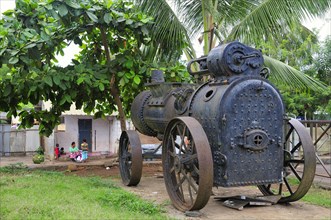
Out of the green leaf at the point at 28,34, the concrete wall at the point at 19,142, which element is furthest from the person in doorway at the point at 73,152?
the green leaf at the point at 28,34

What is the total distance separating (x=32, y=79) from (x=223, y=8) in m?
4.83

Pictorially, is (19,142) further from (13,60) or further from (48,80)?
(13,60)

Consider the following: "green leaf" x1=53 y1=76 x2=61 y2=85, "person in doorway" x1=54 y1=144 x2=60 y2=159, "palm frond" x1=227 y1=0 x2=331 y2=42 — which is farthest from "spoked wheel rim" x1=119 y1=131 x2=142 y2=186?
"person in doorway" x1=54 y1=144 x2=60 y2=159

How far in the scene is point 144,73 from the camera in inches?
371

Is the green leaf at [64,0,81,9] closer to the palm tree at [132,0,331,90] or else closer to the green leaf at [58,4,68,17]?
the green leaf at [58,4,68,17]

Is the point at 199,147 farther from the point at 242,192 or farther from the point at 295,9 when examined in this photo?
the point at 295,9

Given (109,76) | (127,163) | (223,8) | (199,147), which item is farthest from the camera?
(223,8)

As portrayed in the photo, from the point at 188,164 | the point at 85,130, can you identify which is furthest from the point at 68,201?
the point at 85,130

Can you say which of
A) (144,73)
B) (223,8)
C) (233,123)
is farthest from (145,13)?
(233,123)

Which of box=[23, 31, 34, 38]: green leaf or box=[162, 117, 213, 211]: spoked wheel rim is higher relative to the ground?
box=[23, 31, 34, 38]: green leaf

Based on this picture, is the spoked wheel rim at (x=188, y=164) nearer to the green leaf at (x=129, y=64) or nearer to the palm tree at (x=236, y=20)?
the green leaf at (x=129, y=64)

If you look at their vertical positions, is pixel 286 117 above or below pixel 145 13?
below

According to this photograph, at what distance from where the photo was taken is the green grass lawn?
542 centimetres

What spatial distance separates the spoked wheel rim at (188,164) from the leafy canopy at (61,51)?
2987 mm
